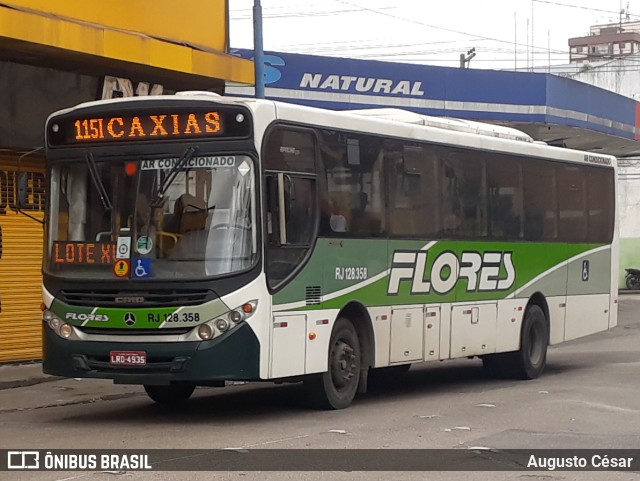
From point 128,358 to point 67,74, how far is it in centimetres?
737

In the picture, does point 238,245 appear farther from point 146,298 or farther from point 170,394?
point 170,394

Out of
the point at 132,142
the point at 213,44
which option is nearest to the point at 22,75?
the point at 213,44

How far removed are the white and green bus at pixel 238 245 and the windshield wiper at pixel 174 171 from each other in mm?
13

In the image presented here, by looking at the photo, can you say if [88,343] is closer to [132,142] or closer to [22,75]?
[132,142]

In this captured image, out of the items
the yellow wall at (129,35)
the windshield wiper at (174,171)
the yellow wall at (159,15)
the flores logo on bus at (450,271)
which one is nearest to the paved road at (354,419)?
the flores logo on bus at (450,271)

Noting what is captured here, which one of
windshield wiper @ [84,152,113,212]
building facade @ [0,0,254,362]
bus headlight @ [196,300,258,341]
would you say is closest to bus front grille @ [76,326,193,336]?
bus headlight @ [196,300,258,341]

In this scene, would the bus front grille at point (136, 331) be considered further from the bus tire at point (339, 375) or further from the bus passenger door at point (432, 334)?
the bus passenger door at point (432, 334)

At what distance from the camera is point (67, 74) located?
18.3 m

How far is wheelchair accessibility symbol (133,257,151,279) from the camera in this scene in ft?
39.7

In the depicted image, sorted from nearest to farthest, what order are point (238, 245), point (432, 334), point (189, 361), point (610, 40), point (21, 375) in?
point (189, 361) → point (238, 245) → point (432, 334) → point (21, 375) → point (610, 40)

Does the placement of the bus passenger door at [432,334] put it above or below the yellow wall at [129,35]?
below

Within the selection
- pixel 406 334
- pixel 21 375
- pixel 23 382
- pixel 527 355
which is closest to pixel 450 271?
pixel 406 334

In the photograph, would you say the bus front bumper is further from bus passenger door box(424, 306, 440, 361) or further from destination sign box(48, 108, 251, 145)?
bus passenger door box(424, 306, 440, 361)

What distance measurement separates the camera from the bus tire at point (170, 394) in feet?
45.8
